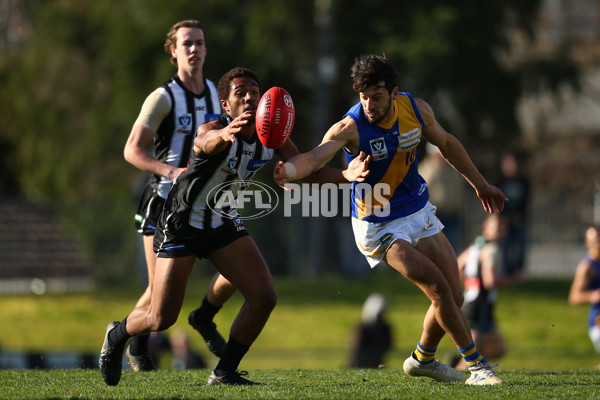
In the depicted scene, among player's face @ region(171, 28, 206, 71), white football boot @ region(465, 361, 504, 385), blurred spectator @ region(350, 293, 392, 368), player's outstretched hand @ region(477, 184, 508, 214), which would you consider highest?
player's face @ region(171, 28, 206, 71)

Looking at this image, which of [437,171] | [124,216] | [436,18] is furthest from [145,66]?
[437,171]

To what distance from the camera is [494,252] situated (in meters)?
10.2

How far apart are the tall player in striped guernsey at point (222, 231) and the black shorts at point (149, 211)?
89 cm

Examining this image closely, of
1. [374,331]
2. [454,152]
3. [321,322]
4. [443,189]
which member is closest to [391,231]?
[454,152]

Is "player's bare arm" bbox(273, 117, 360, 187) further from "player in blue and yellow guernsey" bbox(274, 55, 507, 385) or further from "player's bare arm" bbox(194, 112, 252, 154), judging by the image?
"player's bare arm" bbox(194, 112, 252, 154)

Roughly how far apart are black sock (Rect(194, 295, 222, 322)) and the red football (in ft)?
6.46

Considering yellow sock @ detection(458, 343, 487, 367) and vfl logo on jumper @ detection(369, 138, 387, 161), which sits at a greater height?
vfl logo on jumper @ detection(369, 138, 387, 161)

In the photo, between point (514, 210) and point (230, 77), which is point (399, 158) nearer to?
point (230, 77)

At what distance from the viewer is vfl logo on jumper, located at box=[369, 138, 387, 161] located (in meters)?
6.45

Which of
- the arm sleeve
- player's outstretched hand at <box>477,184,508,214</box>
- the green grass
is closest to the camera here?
the green grass

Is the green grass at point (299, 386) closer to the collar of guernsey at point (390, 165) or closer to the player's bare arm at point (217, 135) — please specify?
the collar of guernsey at point (390, 165)

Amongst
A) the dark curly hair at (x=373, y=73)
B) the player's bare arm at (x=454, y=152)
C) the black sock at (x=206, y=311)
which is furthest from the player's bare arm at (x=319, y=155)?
the black sock at (x=206, y=311)

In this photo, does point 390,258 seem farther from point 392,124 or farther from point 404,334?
point 404,334

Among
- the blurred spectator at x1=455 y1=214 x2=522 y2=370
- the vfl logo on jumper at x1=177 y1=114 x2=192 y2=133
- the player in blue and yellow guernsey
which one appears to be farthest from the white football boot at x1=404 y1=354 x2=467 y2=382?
the blurred spectator at x1=455 y1=214 x2=522 y2=370
